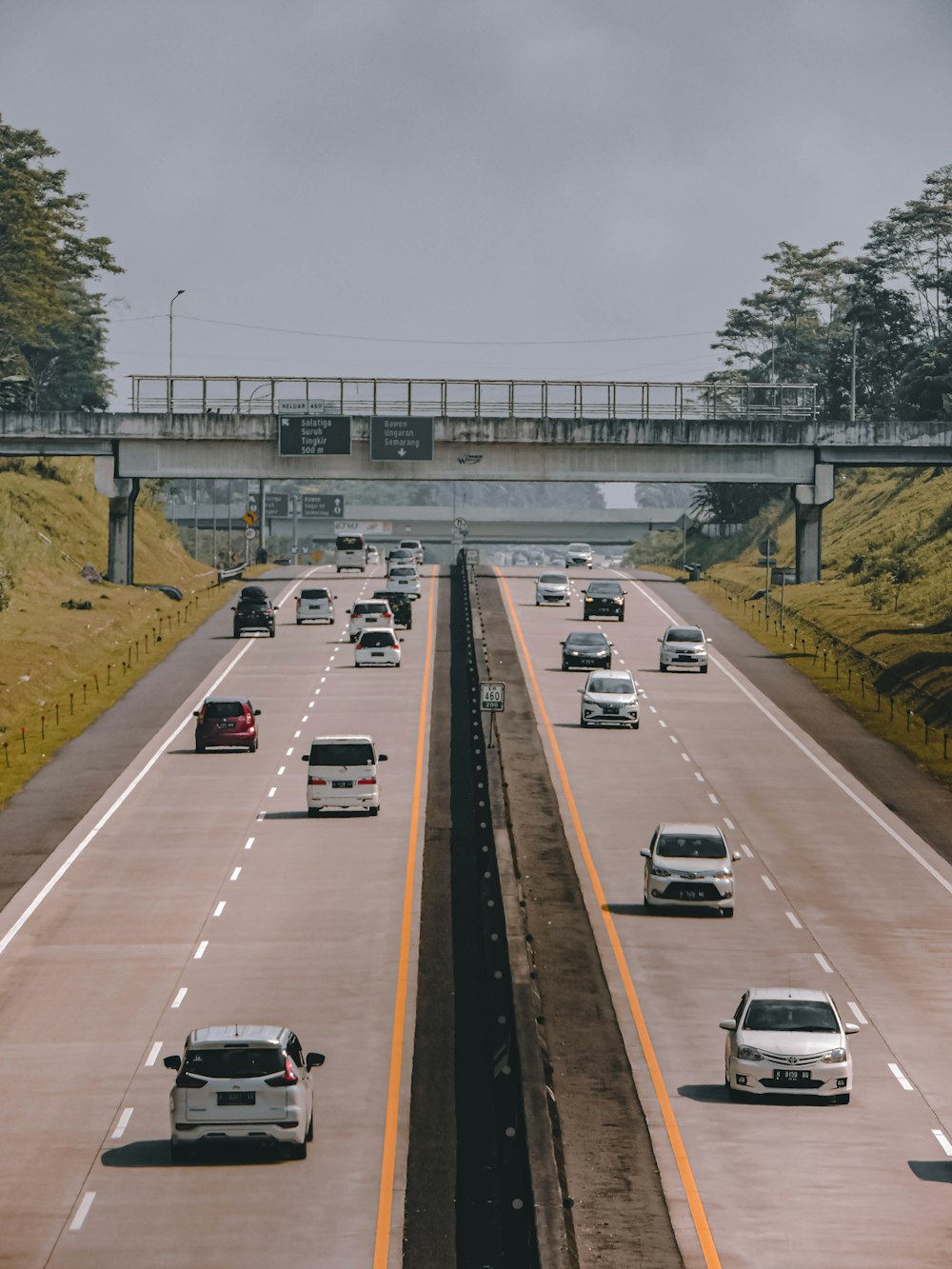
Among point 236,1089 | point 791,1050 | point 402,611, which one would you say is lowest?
point 791,1050

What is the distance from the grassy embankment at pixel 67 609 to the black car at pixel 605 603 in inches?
738

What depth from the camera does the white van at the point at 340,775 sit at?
2137 inches

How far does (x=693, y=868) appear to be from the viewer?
1719 inches

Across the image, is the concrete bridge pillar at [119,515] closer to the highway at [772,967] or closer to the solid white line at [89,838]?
the solid white line at [89,838]

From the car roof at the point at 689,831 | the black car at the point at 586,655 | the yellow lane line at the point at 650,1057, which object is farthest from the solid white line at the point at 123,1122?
the black car at the point at 586,655

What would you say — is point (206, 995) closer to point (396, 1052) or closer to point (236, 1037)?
point (396, 1052)

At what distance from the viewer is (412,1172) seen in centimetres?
2691

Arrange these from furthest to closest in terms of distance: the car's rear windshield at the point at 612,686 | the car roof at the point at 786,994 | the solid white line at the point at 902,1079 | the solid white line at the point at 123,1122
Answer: the car's rear windshield at the point at 612,686
the solid white line at the point at 902,1079
the car roof at the point at 786,994
the solid white line at the point at 123,1122

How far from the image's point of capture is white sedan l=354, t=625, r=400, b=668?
86.1 m

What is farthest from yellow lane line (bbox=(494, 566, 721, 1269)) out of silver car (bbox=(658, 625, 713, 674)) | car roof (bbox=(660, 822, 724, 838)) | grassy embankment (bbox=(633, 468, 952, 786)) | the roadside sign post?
silver car (bbox=(658, 625, 713, 674))

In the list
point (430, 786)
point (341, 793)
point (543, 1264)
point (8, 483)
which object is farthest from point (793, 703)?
point (8, 483)

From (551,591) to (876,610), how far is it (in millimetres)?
17630

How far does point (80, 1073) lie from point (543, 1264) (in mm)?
12160

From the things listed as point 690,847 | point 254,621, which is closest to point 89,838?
point 690,847
